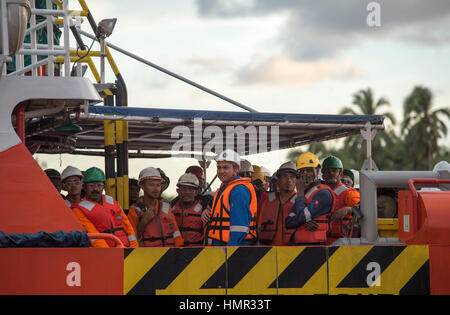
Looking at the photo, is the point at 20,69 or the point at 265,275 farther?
the point at 20,69

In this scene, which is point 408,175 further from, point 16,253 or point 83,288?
point 16,253

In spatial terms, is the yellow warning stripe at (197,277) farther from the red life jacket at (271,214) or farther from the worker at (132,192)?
the worker at (132,192)

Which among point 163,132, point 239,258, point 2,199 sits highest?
point 163,132

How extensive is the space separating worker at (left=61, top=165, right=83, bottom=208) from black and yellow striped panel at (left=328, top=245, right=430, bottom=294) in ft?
9.11

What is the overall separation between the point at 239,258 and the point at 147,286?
616mm

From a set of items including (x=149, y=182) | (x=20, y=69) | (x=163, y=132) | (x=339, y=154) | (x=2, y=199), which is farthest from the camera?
(x=339, y=154)

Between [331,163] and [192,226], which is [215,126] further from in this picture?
[331,163]

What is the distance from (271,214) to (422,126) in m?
39.0

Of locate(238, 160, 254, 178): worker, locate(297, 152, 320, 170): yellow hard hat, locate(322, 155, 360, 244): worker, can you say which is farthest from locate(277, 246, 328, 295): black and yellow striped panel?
locate(238, 160, 254, 178): worker

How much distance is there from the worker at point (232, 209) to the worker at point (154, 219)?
3.37 ft

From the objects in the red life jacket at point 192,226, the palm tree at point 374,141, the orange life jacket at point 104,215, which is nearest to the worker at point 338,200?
the red life jacket at point 192,226

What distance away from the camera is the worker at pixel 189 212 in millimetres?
7055
